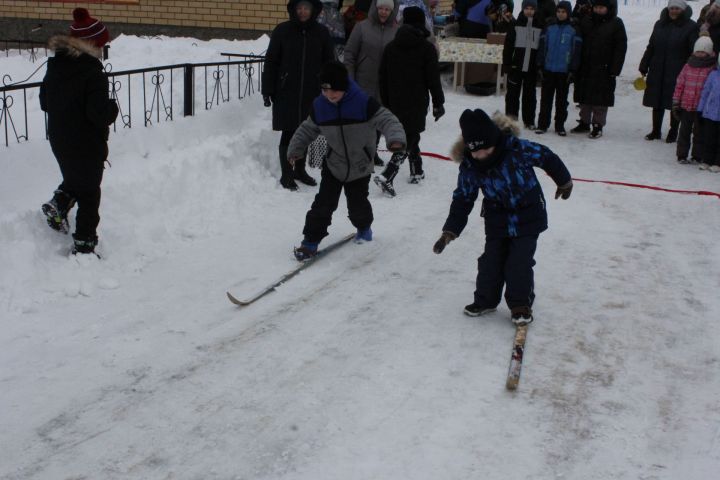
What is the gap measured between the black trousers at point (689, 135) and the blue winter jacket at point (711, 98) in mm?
276

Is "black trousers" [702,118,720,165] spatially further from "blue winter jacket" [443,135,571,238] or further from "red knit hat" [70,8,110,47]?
"red knit hat" [70,8,110,47]

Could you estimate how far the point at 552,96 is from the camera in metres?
12.2

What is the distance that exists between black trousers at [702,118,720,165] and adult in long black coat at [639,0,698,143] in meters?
1.28

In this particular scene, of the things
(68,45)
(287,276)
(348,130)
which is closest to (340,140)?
(348,130)

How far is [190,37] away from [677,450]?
13723 mm

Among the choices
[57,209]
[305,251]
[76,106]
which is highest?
[76,106]

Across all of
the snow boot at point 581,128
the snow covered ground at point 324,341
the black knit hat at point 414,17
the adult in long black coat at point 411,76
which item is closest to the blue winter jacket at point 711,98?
the snow covered ground at point 324,341

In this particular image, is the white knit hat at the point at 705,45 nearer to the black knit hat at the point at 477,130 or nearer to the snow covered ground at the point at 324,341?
the snow covered ground at the point at 324,341

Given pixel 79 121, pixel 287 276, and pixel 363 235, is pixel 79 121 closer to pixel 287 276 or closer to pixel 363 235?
pixel 287 276

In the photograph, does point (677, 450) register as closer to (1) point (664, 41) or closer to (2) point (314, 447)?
(2) point (314, 447)

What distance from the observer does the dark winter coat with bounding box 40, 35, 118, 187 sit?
598cm

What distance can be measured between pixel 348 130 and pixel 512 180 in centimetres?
187

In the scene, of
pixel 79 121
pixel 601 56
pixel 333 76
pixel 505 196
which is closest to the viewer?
pixel 505 196

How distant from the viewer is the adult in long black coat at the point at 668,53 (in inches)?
450
